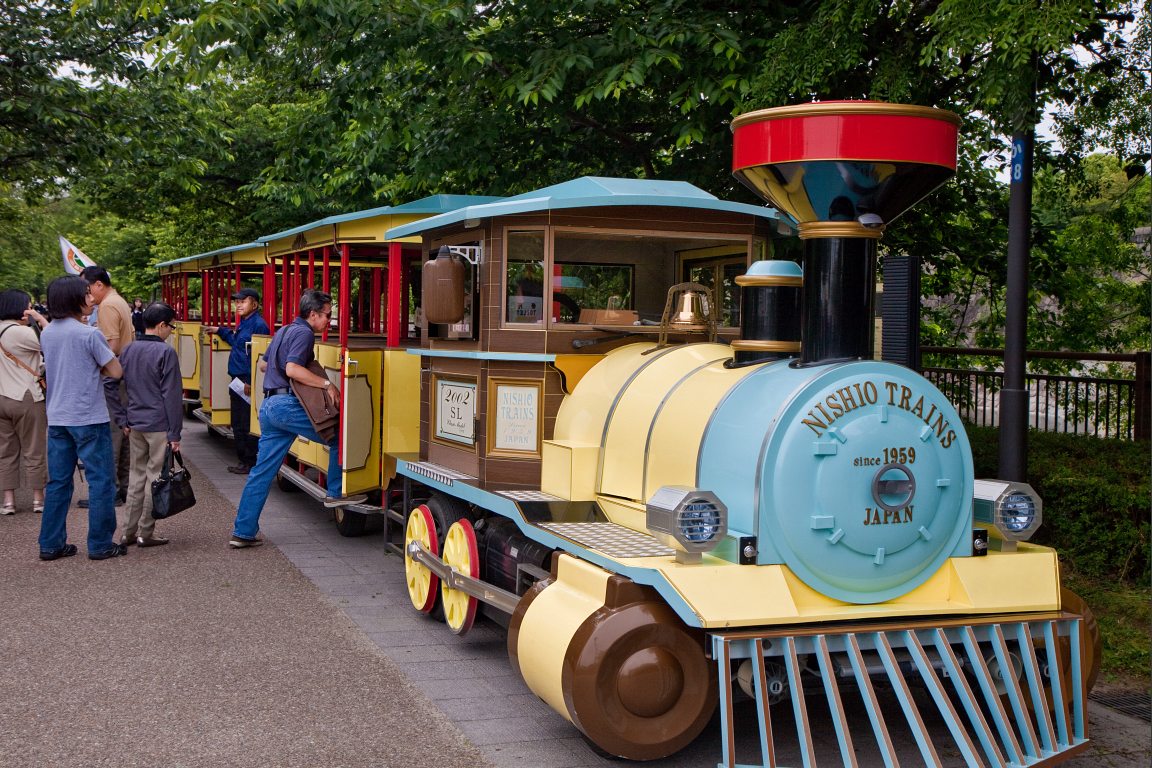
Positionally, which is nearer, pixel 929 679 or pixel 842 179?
pixel 929 679

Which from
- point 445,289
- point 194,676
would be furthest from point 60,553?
point 445,289

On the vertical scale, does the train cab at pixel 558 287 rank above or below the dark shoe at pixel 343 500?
above

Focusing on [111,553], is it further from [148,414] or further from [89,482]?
[148,414]

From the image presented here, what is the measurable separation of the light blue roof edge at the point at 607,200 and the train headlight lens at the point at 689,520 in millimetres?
1983

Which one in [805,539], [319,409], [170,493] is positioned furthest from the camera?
[319,409]

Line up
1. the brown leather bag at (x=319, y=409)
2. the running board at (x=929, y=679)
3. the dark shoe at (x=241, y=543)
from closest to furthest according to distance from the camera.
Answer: the running board at (x=929, y=679), the brown leather bag at (x=319, y=409), the dark shoe at (x=241, y=543)

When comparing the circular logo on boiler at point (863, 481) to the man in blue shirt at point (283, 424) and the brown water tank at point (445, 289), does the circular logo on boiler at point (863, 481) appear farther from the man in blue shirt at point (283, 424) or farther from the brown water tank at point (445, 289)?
the man in blue shirt at point (283, 424)

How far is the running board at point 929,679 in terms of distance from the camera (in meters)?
3.88

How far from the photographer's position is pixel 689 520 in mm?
4078

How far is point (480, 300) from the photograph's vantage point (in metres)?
5.95

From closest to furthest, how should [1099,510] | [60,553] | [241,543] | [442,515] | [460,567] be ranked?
[460,567]
[442,515]
[1099,510]
[60,553]
[241,543]

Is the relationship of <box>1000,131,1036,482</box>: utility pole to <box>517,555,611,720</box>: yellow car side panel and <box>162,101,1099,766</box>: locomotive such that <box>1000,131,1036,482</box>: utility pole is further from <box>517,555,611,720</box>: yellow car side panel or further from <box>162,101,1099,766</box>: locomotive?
<box>517,555,611,720</box>: yellow car side panel

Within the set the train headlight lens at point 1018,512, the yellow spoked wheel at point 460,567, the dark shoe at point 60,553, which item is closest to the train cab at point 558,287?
the yellow spoked wheel at point 460,567

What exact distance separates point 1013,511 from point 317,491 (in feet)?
18.2
